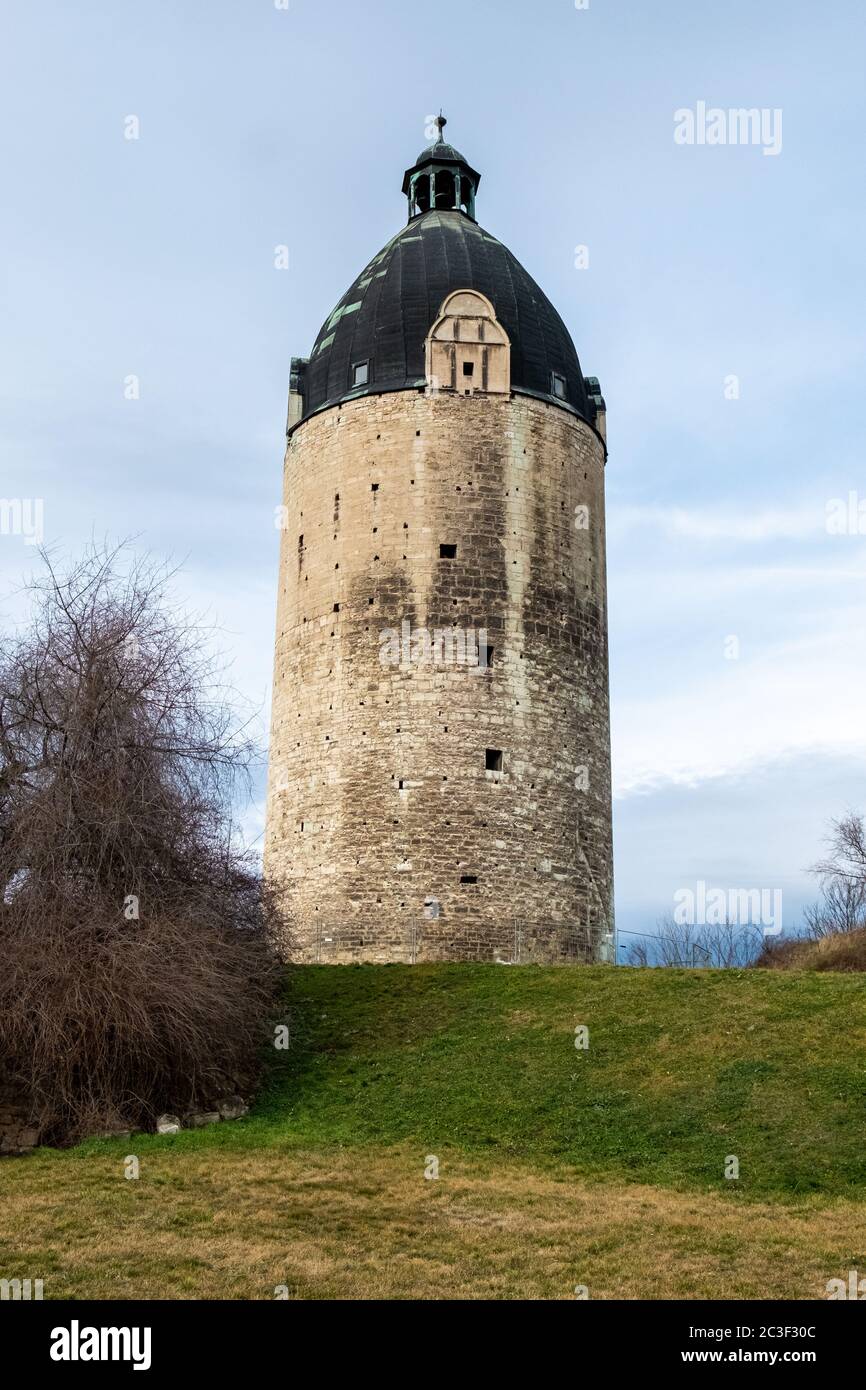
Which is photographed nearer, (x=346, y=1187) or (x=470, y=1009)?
(x=346, y=1187)

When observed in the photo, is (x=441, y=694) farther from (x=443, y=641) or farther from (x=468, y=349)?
(x=468, y=349)

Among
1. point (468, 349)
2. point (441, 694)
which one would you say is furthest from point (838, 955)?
point (468, 349)

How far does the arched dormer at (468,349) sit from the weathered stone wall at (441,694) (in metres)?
0.41

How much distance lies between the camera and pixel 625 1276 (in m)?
10.6

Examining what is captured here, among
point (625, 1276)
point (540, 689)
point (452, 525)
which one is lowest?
point (625, 1276)

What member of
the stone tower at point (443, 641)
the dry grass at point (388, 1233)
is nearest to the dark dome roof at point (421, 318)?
the stone tower at point (443, 641)

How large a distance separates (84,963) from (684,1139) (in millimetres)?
6822

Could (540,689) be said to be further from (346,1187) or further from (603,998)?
(346,1187)

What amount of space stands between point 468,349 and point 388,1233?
66.8 ft

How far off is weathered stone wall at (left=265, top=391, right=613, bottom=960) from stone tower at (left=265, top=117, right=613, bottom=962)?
1.7 inches

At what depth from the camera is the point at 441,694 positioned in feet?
86.1

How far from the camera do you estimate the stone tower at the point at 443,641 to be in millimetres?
25594

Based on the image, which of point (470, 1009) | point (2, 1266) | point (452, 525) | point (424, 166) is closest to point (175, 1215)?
point (2, 1266)
